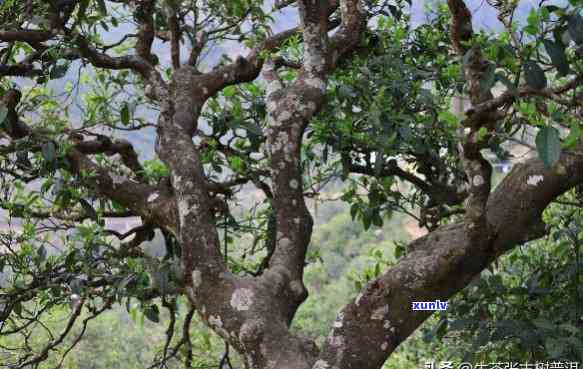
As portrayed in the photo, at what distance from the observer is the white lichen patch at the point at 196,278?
183cm

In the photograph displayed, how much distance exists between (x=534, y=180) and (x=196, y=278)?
83 cm

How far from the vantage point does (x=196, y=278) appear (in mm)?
1838

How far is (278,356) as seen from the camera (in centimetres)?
169

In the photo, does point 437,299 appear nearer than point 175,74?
Yes

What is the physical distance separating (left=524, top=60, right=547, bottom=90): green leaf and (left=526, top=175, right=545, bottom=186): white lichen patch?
41cm

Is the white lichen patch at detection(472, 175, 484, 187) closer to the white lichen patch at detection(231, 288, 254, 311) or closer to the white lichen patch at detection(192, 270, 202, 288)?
the white lichen patch at detection(231, 288, 254, 311)

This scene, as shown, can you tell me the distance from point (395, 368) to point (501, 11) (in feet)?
15.7

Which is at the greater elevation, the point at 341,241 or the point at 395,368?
the point at 341,241

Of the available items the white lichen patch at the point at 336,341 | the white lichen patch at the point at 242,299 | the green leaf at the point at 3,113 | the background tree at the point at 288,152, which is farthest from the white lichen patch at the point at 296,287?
the green leaf at the point at 3,113

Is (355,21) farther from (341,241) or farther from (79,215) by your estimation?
(341,241)

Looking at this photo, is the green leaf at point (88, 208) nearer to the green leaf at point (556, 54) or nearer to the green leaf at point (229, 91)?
the green leaf at point (229, 91)

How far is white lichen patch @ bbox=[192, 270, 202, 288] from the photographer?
6.01ft

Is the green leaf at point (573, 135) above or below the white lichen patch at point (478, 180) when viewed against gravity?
below

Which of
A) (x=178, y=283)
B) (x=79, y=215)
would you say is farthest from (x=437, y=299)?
(x=79, y=215)
